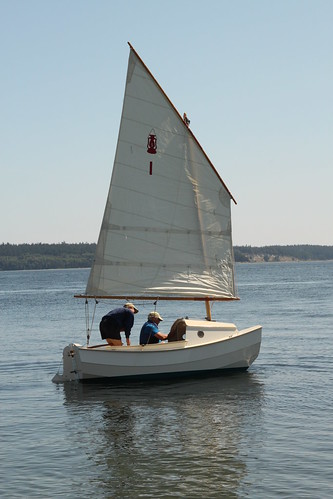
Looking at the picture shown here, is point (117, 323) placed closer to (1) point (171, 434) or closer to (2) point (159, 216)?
(2) point (159, 216)

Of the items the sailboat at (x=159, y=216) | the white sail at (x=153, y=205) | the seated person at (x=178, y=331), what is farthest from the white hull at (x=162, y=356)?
the white sail at (x=153, y=205)

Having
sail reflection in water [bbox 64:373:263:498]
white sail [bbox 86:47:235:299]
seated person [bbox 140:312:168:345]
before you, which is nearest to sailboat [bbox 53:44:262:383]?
white sail [bbox 86:47:235:299]

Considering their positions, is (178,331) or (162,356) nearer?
(162,356)

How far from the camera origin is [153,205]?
26.2 metres

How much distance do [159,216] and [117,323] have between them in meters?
4.12

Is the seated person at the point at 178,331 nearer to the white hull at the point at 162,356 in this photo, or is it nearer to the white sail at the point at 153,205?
the white hull at the point at 162,356

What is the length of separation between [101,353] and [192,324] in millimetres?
3129

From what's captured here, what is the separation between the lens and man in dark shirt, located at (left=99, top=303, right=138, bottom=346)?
2453 cm

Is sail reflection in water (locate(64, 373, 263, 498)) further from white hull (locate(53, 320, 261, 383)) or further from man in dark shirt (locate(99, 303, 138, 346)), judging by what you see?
man in dark shirt (locate(99, 303, 138, 346))

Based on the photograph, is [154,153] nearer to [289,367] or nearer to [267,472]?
[289,367]

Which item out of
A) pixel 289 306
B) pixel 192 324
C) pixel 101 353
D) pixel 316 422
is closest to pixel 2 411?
pixel 101 353

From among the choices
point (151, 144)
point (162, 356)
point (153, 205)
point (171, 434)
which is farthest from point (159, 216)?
point (171, 434)

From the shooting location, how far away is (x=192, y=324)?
24797mm

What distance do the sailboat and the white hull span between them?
0.09m
